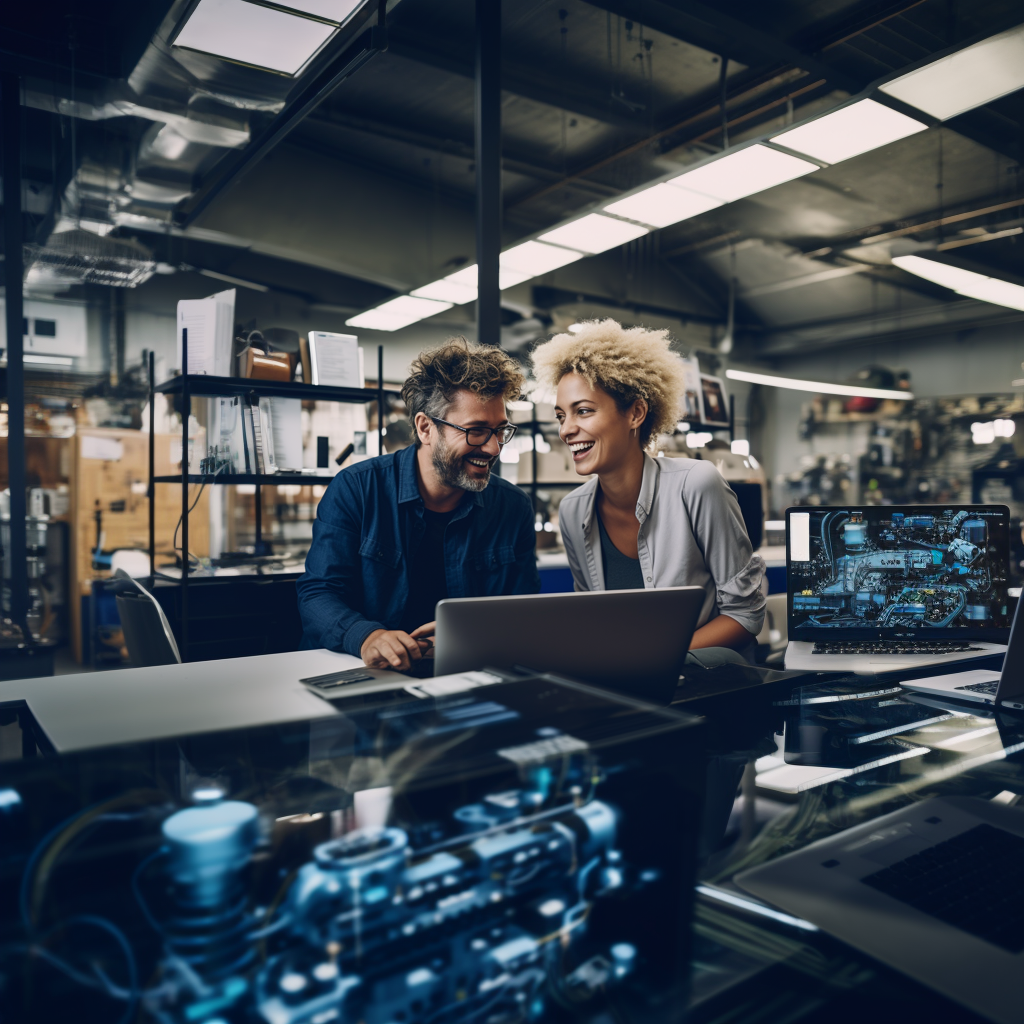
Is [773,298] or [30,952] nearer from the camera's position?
[30,952]

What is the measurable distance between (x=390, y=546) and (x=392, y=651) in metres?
0.62

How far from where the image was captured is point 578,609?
1234mm

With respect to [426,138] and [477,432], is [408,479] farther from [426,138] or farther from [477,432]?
[426,138]

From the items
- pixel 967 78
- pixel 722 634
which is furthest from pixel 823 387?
pixel 722 634

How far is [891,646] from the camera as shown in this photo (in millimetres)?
2004

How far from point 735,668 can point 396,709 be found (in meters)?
1.13

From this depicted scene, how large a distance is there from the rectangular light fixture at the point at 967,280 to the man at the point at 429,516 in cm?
608

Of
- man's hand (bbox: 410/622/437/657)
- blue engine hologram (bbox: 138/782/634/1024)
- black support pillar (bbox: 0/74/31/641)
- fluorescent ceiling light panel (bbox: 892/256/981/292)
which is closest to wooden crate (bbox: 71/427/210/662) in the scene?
black support pillar (bbox: 0/74/31/641)

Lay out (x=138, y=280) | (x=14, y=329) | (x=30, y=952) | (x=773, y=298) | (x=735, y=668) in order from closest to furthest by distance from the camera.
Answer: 1. (x=30, y=952)
2. (x=735, y=668)
3. (x=14, y=329)
4. (x=138, y=280)
5. (x=773, y=298)

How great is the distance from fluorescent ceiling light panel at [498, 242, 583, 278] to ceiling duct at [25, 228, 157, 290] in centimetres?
290

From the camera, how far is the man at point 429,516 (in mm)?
2135

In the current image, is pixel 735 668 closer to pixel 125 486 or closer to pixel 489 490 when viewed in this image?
pixel 489 490

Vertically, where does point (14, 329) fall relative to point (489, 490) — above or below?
above

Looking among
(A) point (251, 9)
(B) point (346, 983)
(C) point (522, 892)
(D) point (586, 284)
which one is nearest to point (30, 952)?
(B) point (346, 983)
